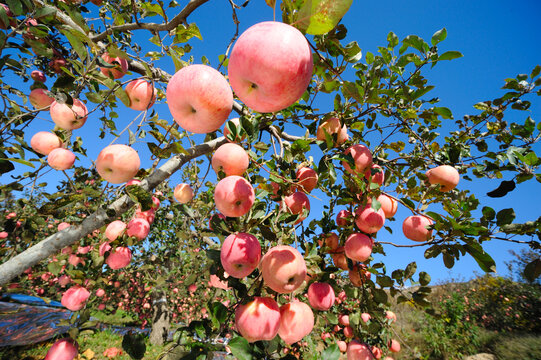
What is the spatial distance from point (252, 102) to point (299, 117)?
42.6 inches

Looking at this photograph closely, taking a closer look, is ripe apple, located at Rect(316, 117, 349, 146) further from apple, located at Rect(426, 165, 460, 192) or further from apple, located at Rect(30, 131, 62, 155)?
apple, located at Rect(30, 131, 62, 155)

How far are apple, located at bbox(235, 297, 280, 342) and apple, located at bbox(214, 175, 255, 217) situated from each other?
1.57ft

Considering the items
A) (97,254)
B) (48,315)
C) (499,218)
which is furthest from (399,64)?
(48,315)

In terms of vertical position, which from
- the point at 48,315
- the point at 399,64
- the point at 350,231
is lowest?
the point at 48,315

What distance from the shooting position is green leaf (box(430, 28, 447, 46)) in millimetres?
1617

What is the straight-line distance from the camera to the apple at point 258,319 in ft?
3.69

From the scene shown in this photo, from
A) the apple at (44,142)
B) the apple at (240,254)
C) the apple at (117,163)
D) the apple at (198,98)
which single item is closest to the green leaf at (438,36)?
the apple at (198,98)

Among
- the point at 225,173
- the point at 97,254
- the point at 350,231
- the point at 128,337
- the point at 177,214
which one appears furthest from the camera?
the point at 177,214

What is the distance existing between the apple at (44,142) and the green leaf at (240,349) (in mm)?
1920

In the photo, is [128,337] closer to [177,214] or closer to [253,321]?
[253,321]

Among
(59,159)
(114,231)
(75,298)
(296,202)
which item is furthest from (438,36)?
(75,298)

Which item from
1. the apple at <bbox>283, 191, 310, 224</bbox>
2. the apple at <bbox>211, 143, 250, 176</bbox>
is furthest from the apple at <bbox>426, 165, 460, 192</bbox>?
the apple at <bbox>211, 143, 250, 176</bbox>

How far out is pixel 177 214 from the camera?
5.65 metres

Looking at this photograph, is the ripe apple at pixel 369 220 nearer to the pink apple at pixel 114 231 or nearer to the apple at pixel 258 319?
the apple at pixel 258 319
